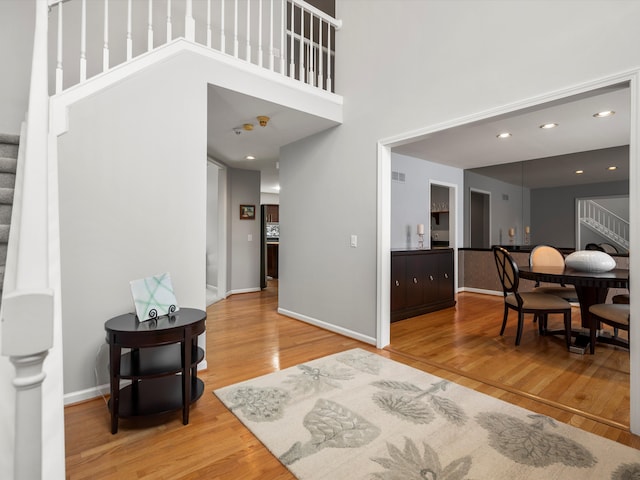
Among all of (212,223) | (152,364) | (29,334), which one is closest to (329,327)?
(152,364)

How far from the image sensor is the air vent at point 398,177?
5227mm

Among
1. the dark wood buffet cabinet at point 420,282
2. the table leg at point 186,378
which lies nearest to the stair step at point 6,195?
the table leg at point 186,378

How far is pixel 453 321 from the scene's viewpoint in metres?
4.46

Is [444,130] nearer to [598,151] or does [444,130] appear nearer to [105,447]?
[105,447]

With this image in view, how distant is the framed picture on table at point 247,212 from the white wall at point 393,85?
1907 millimetres

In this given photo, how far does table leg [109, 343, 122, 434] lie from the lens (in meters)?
1.92

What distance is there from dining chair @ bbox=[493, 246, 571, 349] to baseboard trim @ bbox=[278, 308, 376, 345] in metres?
1.52

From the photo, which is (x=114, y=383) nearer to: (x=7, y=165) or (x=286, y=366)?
(x=286, y=366)

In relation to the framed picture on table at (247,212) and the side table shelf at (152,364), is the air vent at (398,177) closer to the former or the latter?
the framed picture on table at (247,212)

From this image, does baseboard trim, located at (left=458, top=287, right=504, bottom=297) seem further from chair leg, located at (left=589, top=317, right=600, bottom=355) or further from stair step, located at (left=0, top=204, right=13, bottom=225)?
stair step, located at (left=0, top=204, right=13, bottom=225)

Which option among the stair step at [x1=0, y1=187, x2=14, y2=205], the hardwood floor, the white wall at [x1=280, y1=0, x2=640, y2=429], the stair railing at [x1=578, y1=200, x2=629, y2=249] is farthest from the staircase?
the stair railing at [x1=578, y1=200, x2=629, y2=249]

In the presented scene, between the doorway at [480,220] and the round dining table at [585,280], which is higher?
the doorway at [480,220]

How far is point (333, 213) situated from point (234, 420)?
248 cm

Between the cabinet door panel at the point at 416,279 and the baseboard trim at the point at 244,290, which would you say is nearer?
the cabinet door panel at the point at 416,279
